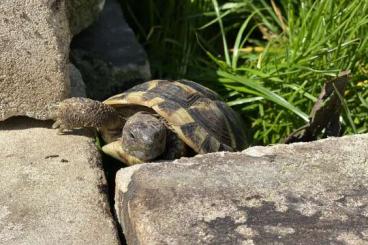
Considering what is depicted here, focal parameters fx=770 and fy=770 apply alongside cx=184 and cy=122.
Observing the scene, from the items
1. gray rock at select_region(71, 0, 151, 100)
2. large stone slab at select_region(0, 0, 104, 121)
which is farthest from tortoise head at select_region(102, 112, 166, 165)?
gray rock at select_region(71, 0, 151, 100)

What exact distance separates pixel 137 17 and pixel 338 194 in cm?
244

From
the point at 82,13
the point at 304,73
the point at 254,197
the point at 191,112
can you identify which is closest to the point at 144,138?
the point at 191,112

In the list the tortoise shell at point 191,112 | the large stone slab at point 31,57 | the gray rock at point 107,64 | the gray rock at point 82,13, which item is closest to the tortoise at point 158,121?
the tortoise shell at point 191,112

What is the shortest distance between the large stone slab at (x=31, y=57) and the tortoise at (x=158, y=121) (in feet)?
0.33

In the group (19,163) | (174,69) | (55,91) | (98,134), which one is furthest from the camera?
(174,69)

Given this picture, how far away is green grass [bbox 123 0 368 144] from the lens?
380 cm

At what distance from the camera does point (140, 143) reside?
10.4 ft

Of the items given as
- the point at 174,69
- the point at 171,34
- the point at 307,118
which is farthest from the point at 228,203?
the point at 171,34

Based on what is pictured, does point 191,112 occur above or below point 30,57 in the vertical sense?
below

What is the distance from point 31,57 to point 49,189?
0.59 meters

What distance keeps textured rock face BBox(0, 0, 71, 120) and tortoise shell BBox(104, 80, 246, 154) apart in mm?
356

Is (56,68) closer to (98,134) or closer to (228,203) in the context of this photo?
(98,134)

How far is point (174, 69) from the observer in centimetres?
427

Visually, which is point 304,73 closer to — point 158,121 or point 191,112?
point 191,112
